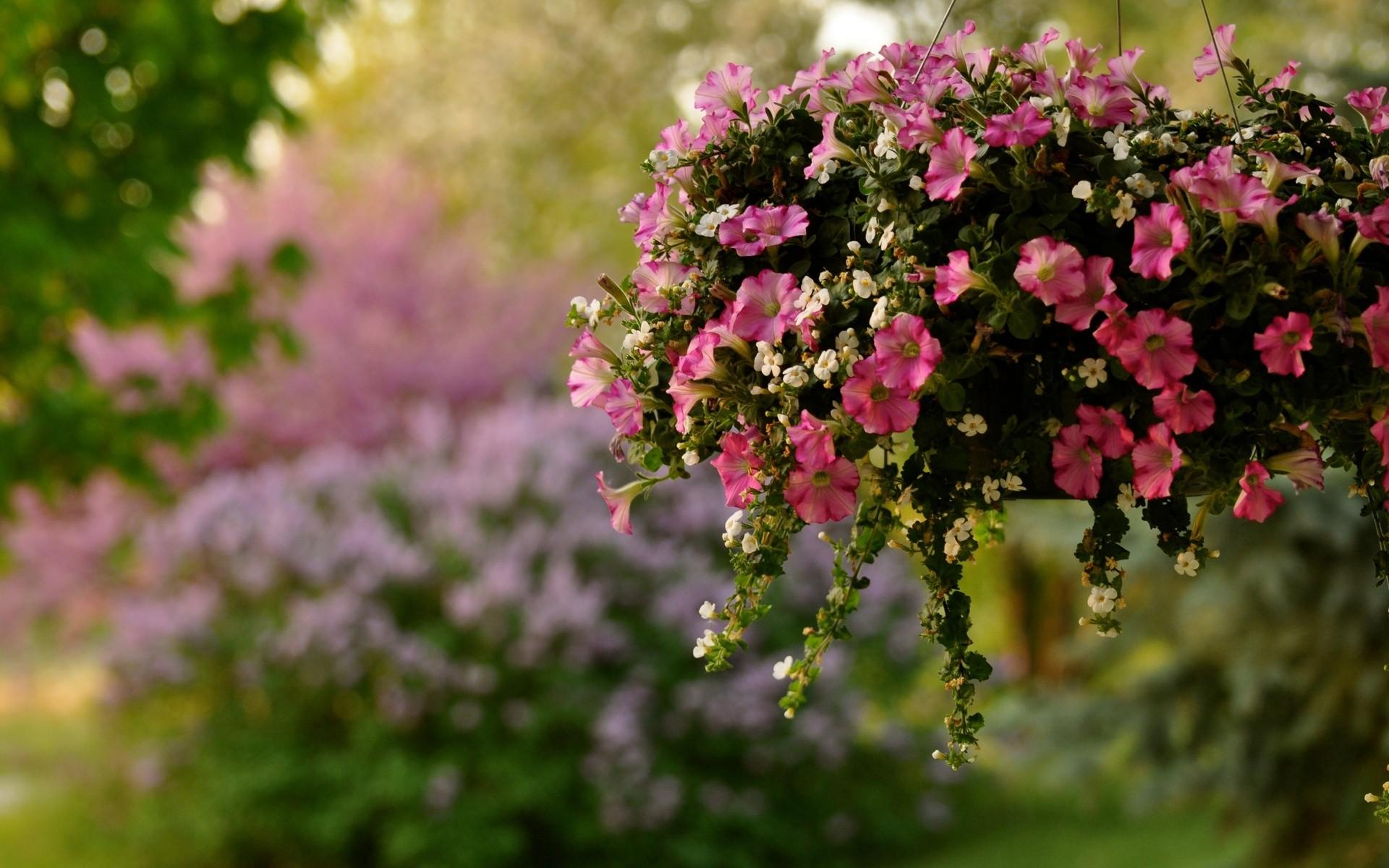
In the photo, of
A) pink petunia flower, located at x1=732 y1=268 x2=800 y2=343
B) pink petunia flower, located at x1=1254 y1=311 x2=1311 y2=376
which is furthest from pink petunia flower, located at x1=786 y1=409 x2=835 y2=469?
pink petunia flower, located at x1=1254 y1=311 x2=1311 y2=376

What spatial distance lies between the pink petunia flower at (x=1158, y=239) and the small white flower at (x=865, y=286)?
27 cm

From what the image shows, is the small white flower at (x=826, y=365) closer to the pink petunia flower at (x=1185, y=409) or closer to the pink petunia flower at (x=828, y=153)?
the pink petunia flower at (x=828, y=153)

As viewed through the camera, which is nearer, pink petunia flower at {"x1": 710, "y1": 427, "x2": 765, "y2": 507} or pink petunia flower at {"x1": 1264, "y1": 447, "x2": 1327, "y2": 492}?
pink petunia flower at {"x1": 1264, "y1": 447, "x2": 1327, "y2": 492}

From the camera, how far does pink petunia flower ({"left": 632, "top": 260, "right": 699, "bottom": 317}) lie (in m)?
1.70

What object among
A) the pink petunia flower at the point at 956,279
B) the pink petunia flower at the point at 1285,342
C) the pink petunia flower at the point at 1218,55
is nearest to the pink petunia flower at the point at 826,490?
the pink petunia flower at the point at 956,279

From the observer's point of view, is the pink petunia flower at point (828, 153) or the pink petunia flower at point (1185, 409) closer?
the pink petunia flower at point (1185, 409)

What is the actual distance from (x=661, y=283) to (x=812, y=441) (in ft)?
1.01

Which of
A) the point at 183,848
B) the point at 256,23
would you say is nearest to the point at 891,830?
the point at 183,848

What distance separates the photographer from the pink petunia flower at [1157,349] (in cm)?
143

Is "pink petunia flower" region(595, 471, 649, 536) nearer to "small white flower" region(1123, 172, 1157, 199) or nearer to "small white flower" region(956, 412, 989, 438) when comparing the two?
"small white flower" region(956, 412, 989, 438)

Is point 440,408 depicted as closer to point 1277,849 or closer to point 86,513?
point 86,513

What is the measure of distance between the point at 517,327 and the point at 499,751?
4672 mm

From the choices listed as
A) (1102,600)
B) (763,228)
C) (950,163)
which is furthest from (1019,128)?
(1102,600)

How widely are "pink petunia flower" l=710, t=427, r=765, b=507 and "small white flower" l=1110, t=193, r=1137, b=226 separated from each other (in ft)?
1.50
